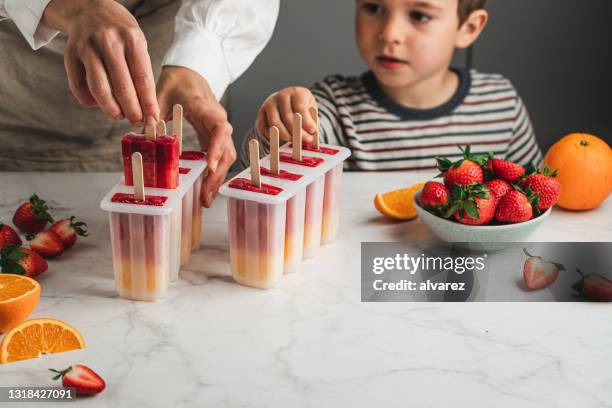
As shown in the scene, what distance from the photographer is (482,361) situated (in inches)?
40.6

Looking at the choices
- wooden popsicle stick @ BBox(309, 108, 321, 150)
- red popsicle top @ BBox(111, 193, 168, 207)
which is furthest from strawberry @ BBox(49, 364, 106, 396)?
wooden popsicle stick @ BBox(309, 108, 321, 150)

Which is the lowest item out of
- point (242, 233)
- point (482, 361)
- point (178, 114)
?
point (482, 361)

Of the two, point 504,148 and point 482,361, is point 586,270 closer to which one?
point 482,361

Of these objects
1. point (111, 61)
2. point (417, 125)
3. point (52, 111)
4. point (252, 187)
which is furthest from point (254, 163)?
point (417, 125)

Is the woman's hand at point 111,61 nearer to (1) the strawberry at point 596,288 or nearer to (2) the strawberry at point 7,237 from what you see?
(2) the strawberry at point 7,237

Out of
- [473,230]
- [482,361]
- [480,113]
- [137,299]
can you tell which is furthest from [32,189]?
[480,113]

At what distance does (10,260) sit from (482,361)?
72 cm

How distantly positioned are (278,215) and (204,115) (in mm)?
348

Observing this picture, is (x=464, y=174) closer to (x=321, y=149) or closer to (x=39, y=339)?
(x=321, y=149)

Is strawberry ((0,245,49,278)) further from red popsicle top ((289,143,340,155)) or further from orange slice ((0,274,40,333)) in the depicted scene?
red popsicle top ((289,143,340,155))

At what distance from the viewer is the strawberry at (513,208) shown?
1287mm

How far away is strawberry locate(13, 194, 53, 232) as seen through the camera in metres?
1.37

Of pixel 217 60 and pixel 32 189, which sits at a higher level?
pixel 217 60

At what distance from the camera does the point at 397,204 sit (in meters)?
1.48
